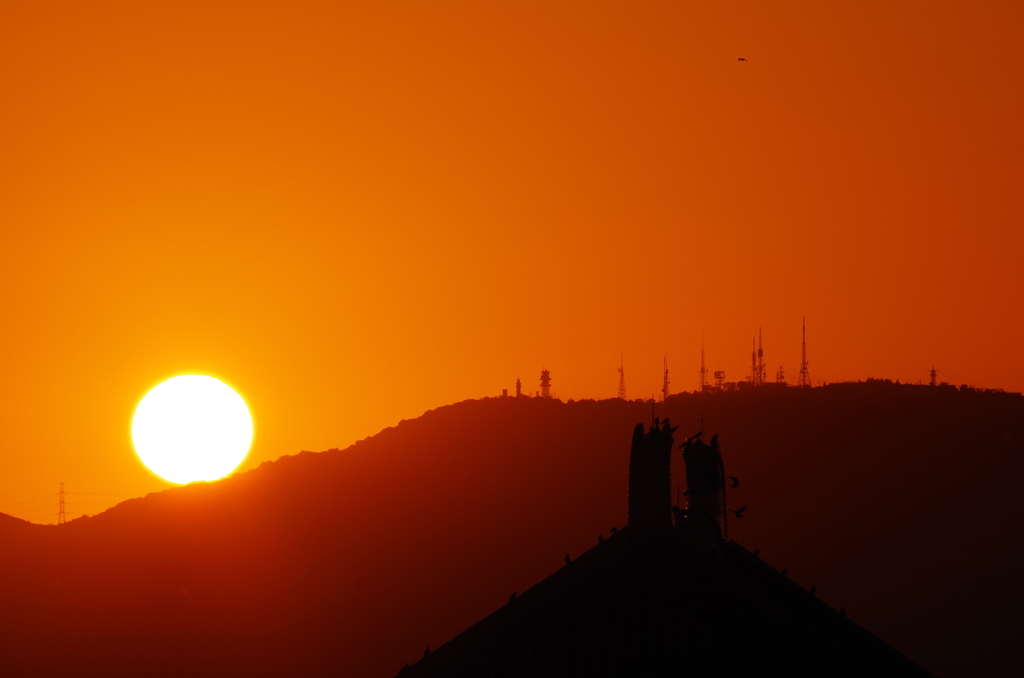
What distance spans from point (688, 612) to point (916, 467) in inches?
6811

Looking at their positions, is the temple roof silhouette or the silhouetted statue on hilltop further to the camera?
the silhouetted statue on hilltop

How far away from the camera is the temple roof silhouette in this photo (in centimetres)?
2073

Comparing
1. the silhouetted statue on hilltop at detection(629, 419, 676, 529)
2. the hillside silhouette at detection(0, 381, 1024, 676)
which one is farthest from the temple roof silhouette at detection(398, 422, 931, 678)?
the hillside silhouette at detection(0, 381, 1024, 676)

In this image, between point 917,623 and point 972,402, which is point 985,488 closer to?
point 972,402

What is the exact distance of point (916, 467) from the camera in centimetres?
18525

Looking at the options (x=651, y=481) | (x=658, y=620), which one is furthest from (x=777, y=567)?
(x=658, y=620)

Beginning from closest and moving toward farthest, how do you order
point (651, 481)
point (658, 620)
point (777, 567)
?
1. point (658, 620)
2. point (651, 481)
3. point (777, 567)

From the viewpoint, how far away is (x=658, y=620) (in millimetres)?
21172

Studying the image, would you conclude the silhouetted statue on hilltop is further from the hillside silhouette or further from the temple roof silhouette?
the hillside silhouette

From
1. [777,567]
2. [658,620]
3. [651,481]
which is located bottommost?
[777,567]

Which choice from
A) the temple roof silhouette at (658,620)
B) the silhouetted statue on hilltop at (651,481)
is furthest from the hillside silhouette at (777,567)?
the temple roof silhouette at (658,620)

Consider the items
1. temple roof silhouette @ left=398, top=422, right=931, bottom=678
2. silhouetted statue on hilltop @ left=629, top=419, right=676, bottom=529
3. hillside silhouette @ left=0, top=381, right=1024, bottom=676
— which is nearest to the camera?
temple roof silhouette @ left=398, top=422, right=931, bottom=678

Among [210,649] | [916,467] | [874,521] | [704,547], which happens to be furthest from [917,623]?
[704,547]

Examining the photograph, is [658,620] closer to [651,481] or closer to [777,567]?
[651,481]
